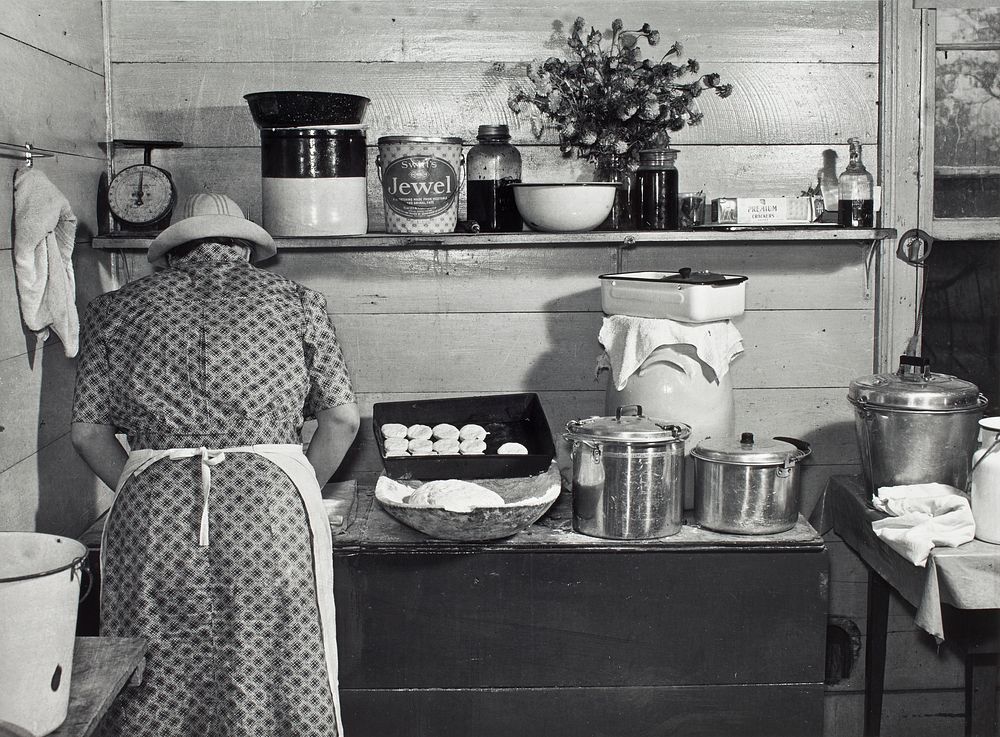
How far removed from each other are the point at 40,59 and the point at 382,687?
5.34ft

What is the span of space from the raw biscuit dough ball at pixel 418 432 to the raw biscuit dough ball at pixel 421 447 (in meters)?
0.01

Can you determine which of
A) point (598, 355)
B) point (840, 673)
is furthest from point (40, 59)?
point (840, 673)

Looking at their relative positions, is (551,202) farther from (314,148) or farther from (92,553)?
(92,553)

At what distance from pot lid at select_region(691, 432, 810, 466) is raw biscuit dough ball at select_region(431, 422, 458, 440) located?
612 millimetres

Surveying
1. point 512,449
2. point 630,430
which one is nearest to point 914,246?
point 630,430

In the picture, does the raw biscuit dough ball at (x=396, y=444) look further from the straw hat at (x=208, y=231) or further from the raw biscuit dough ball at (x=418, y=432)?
the straw hat at (x=208, y=231)

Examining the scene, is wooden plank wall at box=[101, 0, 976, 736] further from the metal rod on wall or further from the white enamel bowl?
the metal rod on wall

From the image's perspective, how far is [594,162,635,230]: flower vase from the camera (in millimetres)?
2959

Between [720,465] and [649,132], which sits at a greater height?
[649,132]

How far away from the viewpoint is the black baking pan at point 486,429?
104 inches

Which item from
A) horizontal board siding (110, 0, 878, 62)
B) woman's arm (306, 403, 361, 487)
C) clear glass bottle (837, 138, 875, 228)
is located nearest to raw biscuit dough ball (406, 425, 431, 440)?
woman's arm (306, 403, 361, 487)

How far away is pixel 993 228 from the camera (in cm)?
308

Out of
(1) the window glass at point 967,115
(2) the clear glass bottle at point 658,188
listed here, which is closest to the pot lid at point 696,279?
(2) the clear glass bottle at point 658,188

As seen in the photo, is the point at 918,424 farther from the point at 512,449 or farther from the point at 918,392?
the point at 512,449
